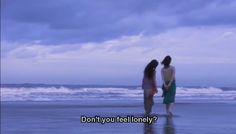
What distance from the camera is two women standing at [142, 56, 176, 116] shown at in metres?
15.3

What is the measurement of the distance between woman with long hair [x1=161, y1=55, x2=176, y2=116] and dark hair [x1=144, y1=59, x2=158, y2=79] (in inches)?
13.2

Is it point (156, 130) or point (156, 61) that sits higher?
point (156, 61)

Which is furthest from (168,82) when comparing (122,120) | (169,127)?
(169,127)

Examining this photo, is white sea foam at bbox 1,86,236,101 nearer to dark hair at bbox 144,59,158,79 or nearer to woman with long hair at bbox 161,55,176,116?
woman with long hair at bbox 161,55,176,116

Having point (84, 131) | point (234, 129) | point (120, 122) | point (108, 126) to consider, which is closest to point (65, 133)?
point (84, 131)

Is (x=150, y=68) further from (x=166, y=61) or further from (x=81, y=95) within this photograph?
(x=81, y=95)

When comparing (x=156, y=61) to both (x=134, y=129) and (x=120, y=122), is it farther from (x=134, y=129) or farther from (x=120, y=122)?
(x=134, y=129)

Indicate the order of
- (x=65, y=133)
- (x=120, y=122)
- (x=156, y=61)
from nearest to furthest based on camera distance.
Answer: (x=65, y=133) → (x=120, y=122) → (x=156, y=61)

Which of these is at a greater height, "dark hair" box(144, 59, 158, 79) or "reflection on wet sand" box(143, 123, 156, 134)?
"dark hair" box(144, 59, 158, 79)

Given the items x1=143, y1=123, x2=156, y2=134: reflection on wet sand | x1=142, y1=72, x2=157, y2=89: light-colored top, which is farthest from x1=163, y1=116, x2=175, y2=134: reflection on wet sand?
x1=142, y1=72, x2=157, y2=89: light-colored top

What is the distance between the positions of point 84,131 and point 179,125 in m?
2.36

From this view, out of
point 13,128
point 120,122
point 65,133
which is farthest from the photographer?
point 120,122

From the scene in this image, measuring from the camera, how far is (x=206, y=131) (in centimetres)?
1155

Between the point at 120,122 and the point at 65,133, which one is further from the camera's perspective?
the point at 120,122
